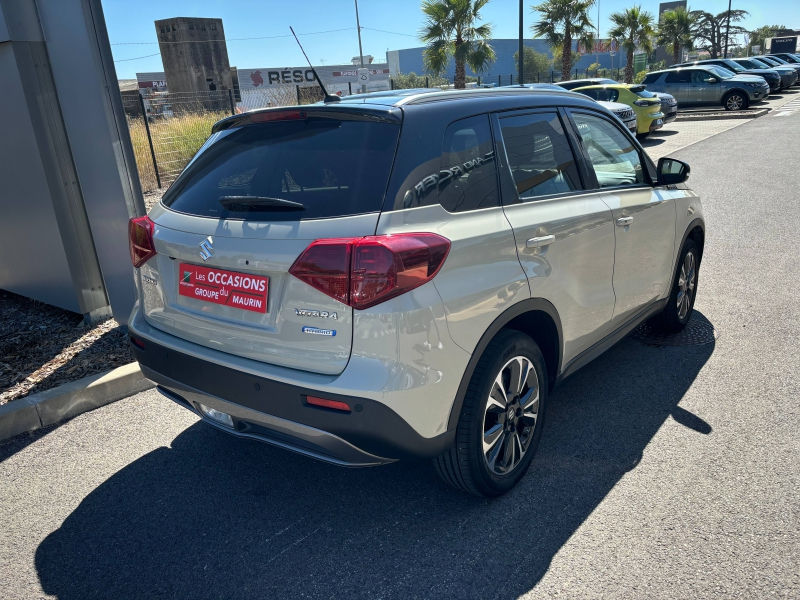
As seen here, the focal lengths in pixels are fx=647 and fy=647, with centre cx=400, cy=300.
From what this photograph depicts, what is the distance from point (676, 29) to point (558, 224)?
206 ft

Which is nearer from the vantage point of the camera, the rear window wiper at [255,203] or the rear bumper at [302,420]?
the rear bumper at [302,420]

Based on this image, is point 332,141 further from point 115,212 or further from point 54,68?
point 54,68

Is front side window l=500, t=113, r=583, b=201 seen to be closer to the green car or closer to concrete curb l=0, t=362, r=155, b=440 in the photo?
concrete curb l=0, t=362, r=155, b=440

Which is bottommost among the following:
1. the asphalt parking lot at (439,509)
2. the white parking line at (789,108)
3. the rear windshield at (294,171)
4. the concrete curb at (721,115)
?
the white parking line at (789,108)

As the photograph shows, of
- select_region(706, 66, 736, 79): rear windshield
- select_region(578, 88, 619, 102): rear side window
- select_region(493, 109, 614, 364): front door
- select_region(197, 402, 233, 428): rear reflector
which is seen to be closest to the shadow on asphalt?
select_region(197, 402, 233, 428): rear reflector

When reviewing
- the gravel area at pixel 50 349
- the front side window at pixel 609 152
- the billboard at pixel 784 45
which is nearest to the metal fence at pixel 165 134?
the gravel area at pixel 50 349

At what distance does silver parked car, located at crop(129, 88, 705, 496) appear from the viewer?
2.40 meters

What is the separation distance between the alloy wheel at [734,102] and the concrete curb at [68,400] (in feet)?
91.4

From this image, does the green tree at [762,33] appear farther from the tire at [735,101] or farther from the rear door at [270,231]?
the rear door at [270,231]

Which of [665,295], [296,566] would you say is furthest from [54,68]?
[665,295]

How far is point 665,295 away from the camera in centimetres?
454

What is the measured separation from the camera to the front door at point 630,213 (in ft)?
12.3

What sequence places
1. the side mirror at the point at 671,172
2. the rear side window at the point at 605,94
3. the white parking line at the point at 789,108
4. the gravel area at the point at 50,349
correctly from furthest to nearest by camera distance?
the white parking line at the point at 789,108, the rear side window at the point at 605,94, the gravel area at the point at 50,349, the side mirror at the point at 671,172

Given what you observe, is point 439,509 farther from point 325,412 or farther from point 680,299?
point 680,299
